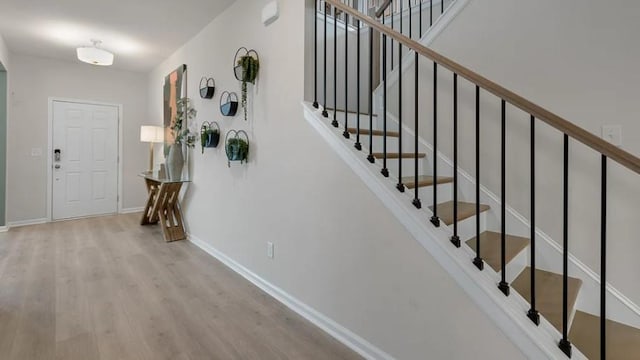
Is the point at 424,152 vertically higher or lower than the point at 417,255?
higher

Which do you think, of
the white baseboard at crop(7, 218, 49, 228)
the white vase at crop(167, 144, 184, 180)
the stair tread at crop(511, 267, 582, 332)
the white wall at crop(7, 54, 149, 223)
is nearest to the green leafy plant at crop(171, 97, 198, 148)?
the white vase at crop(167, 144, 184, 180)

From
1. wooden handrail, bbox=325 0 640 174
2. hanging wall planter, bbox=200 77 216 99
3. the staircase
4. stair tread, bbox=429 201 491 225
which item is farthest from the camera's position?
hanging wall planter, bbox=200 77 216 99

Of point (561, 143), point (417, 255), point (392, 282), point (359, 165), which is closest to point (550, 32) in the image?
point (561, 143)

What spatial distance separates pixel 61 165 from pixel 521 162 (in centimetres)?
647

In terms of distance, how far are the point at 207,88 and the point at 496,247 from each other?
320 cm

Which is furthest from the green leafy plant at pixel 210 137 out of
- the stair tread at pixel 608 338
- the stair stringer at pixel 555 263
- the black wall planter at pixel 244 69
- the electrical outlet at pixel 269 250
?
the stair tread at pixel 608 338

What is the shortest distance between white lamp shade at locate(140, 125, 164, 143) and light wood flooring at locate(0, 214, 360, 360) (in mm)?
1881

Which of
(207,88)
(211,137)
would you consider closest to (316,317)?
(211,137)

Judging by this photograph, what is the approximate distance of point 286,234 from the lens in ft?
8.21

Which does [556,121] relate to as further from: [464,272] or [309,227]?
[309,227]

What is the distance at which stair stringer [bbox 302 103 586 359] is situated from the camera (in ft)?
Answer: 4.18

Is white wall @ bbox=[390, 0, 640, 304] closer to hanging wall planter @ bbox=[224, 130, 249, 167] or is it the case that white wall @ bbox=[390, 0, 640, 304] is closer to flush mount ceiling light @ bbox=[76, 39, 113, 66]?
hanging wall planter @ bbox=[224, 130, 249, 167]

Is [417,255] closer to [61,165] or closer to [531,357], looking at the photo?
[531,357]

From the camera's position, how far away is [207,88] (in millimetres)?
3615
